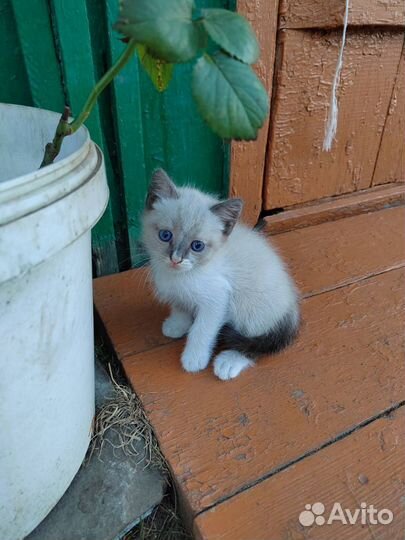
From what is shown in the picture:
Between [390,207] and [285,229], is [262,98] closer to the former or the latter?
[285,229]

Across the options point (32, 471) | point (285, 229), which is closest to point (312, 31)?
point (285, 229)

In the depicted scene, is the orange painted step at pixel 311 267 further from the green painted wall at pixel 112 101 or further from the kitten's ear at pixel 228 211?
the kitten's ear at pixel 228 211

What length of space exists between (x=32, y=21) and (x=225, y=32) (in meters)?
0.67

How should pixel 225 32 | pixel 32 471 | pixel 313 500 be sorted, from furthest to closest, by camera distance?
pixel 313 500 < pixel 32 471 < pixel 225 32

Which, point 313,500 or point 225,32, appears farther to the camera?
point 313,500

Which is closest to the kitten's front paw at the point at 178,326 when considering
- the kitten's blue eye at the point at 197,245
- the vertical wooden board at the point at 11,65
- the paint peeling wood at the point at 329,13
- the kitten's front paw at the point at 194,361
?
the kitten's front paw at the point at 194,361

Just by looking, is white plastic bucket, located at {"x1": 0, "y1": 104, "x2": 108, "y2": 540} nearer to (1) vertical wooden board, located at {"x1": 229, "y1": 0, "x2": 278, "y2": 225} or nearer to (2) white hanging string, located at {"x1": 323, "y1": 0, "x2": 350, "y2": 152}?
(1) vertical wooden board, located at {"x1": 229, "y1": 0, "x2": 278, "y2": 225}

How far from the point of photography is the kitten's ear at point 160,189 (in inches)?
34.5

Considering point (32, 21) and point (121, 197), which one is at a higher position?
point (32, 21)

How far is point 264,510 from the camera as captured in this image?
0.73 m

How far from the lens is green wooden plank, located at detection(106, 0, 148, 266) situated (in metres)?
0.99

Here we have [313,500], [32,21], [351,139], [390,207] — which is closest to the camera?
[313,500]

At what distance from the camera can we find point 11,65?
934 mm

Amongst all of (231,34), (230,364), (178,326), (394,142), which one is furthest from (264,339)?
(394,142)
